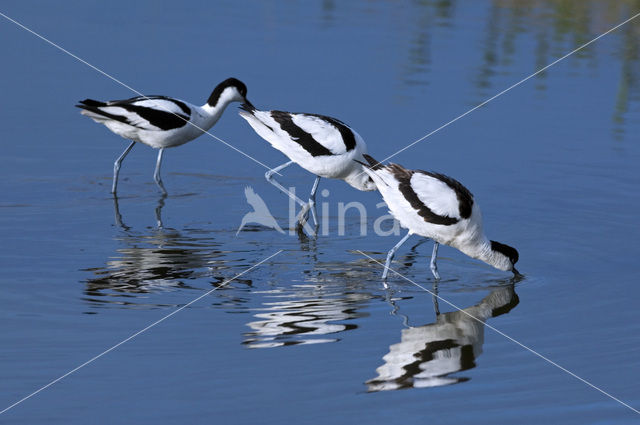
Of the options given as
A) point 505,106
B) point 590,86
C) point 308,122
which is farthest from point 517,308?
point 590,86

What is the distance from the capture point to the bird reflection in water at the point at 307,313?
21.6 ft

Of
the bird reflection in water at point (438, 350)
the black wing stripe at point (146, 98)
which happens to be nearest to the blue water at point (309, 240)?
the bird reflection in water at point (438, 350)

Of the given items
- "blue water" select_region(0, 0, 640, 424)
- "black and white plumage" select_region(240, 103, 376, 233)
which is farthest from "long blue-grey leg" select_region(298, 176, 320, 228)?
"blue water" select_region(0, 0, 640, 424)

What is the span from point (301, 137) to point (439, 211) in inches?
84.4

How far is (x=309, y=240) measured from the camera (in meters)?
9.24

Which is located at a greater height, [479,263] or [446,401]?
[479,263]

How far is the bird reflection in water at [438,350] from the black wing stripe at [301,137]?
7.78 ft

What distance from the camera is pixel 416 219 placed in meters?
8.01

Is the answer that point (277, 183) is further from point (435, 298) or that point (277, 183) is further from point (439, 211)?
point (435, 298)

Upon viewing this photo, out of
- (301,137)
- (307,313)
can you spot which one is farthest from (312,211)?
(307,313)

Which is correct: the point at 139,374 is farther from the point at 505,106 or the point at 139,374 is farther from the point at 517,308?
the point at 505,106

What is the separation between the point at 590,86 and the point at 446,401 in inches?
396

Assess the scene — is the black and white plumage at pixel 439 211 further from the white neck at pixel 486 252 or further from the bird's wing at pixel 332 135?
the bird's wing at pixel 332 135

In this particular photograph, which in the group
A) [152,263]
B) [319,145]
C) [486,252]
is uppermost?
[319,145]
